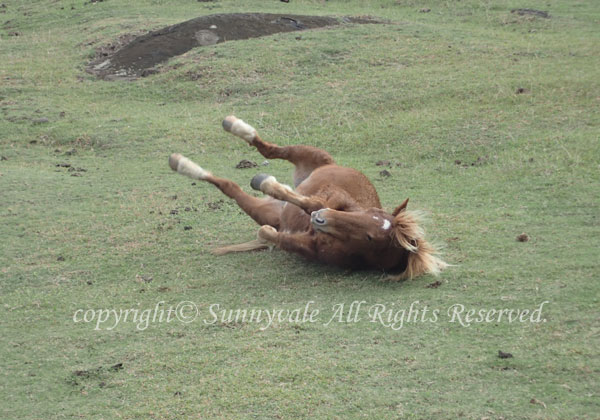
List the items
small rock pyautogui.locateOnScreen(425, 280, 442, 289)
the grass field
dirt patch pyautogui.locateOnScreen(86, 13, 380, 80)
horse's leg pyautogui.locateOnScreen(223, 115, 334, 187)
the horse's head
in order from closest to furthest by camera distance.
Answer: the grass field, small rock pyautogui.locateOnScreen(425, 280, 442, 289), the horse's head, horse's leg pyautogui.locateOnScreen(223, 115, 334, 187), dirt patch pyautogui.locateOnScreen(86, 13, 380, 80)

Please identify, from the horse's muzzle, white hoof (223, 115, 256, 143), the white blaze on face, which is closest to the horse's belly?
the horse's muzzle

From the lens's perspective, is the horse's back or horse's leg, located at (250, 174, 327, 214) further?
the horse's back

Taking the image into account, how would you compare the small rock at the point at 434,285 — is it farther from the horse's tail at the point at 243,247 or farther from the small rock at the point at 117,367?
the small rock at the point at 117,367

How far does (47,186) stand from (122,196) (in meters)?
1.13

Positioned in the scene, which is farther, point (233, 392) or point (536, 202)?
point (536, 202)

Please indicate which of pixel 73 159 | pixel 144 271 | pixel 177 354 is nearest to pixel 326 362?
pixel 177 354

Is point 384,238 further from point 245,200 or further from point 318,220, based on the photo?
point 245,200

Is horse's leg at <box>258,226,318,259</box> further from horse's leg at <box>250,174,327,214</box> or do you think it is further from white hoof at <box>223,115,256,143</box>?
white hoof at <box>223,115,256,143</box>

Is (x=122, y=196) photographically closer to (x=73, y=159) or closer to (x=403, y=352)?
(x=73, y=159)

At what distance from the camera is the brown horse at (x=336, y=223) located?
5.49m

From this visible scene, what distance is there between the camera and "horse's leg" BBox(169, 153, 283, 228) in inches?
259

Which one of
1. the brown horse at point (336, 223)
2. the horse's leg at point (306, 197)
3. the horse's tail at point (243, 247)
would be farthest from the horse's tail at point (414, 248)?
the horse's tail at point (243, 247)

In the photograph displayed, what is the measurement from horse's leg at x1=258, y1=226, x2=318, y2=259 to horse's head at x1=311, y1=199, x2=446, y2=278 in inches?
12.9

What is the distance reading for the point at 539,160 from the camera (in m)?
8.38
